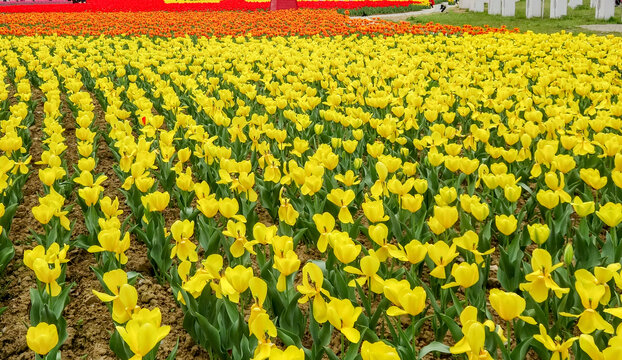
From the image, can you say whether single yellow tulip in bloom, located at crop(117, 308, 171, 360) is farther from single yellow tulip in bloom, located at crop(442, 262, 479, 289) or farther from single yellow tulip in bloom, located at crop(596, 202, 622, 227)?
single yellow tulip in bloom, located at crop(596, 202, 622, 227)

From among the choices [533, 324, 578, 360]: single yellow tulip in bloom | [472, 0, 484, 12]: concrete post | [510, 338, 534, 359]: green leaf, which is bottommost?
[510, 338, 534, 359]: green leaf

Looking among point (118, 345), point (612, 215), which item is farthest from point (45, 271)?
point (612, 215)

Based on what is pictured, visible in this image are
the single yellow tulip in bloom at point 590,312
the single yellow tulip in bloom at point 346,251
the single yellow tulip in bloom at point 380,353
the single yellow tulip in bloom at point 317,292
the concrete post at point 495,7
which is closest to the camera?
the single yellow tulip in bloom at point 380,353

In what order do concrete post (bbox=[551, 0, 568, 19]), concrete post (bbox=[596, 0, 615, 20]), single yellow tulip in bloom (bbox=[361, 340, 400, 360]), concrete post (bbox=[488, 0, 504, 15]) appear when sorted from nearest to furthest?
single yellow tulip in bloom (bbox=[361, 340, 400, 360]) → concrete post (bbox=[596, 0, 615, 20]) → concrete post (bbox=[551, 0, 568, 19]) → concrete post (bbox=[488, 0, 504, 15])

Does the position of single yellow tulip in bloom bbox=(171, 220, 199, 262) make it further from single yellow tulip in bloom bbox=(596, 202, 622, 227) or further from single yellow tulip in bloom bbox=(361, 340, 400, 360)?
single yellow tulip in bloom bbox=(596, 202, 622, 227)

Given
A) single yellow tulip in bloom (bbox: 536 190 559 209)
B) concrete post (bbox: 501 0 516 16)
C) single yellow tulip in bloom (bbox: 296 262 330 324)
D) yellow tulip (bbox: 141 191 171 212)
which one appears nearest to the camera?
single yellow tulip in bloom (bbox: 296 262 330 324)

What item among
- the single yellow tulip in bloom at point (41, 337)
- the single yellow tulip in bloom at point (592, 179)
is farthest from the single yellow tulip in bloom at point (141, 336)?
the single yellow tulip in bloom at point (592, 179)

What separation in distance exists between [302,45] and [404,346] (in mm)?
8999

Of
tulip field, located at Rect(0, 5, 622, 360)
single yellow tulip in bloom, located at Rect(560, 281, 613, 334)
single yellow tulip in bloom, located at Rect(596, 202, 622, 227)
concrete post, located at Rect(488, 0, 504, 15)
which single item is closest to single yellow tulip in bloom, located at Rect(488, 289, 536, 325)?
tulip field, located at Rect(0, 5, 622, 360)

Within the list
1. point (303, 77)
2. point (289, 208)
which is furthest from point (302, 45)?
point (289, 208)

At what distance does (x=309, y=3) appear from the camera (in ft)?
92.9

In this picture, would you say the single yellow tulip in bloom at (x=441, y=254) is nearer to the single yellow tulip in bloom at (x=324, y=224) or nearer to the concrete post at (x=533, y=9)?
the single yellow tulip in bloom at (x=324, y=224)

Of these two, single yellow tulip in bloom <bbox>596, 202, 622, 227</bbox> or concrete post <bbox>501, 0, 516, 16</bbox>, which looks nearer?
single yellow tulip in bloom <bbox>596, 202, 622, 227</bbox>

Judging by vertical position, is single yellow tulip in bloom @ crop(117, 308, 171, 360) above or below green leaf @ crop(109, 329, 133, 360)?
above
